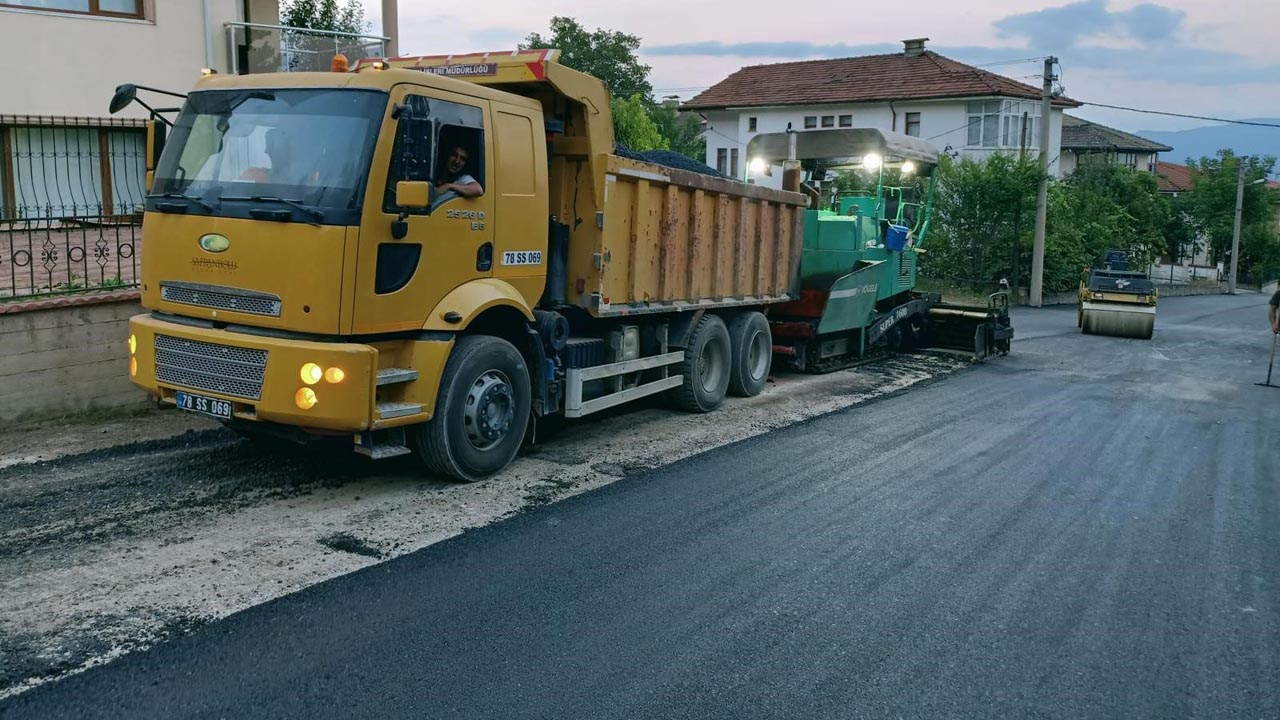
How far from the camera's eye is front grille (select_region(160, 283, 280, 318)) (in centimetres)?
641

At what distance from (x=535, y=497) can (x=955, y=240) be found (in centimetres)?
2904

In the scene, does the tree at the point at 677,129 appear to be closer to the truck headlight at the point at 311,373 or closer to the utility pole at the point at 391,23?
the utility pole at the point at 391,23

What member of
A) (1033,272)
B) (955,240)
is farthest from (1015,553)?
(955,240)

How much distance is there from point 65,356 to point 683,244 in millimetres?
5439

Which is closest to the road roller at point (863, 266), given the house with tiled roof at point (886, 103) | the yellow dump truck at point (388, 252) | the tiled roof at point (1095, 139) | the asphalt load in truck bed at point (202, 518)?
the asphalt load in truck bed at point (202, 518)

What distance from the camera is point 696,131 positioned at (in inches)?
2488

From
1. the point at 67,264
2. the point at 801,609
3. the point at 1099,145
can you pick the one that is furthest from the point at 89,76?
the point at 1099,145

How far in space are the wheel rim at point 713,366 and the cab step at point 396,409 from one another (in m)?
4.48

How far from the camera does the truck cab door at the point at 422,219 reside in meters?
6.41

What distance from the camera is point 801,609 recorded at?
511 centimetres

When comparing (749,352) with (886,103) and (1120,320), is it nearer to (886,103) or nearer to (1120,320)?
(1120,320)

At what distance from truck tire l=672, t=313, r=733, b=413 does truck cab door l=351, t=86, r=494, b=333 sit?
3.29 metres

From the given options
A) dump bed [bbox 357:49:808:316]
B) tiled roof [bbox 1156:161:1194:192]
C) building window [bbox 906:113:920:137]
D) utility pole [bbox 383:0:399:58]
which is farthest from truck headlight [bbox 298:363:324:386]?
tiled roof [bbox 1156:161:1194:192]

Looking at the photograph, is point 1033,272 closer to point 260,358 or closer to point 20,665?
point 260,358
